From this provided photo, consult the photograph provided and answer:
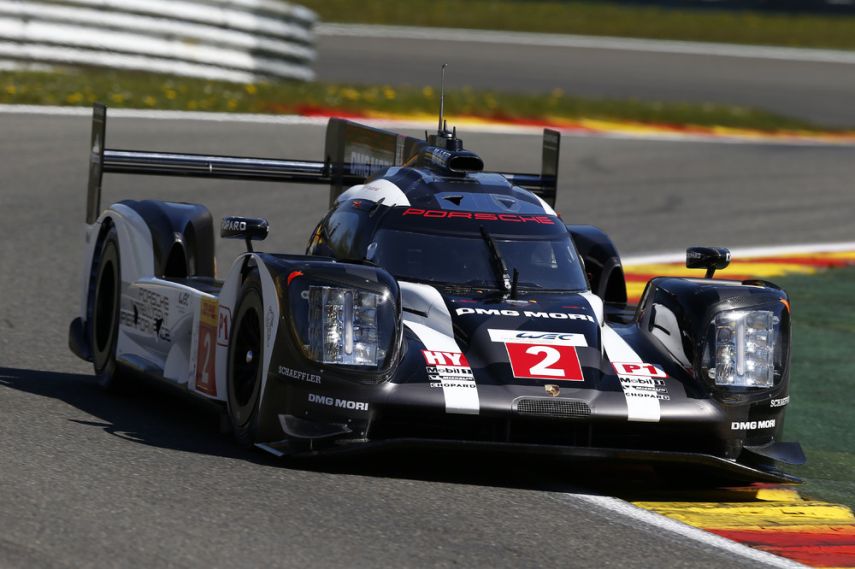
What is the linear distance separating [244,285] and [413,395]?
3.46 ft

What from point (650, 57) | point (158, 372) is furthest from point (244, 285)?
point (650, 57)

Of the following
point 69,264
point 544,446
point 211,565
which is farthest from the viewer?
point 69,264

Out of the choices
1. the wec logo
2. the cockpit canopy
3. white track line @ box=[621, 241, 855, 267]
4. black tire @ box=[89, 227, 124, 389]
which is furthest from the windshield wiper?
white track line @ box=[621, 241, 855, 267]

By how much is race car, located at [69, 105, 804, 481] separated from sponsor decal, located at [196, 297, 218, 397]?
13 mm

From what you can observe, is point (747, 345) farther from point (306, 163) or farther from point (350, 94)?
point (350, 94)

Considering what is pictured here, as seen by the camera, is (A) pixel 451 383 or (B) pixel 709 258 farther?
(B) pixel 709 258

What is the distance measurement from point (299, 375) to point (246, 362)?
0.55 m

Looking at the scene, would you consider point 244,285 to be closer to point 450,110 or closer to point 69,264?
point 69,264

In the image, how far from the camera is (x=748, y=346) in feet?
22.0

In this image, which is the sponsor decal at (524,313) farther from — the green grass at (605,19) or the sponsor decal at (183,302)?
the green grass at (605,19)

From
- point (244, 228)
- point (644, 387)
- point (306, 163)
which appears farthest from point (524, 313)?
point (306, 163)

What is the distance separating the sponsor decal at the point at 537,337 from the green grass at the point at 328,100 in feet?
35.9

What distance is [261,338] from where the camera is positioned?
21.3 ft

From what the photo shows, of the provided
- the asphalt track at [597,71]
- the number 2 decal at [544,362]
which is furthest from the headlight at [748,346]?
the asphalt track at [597,71]
